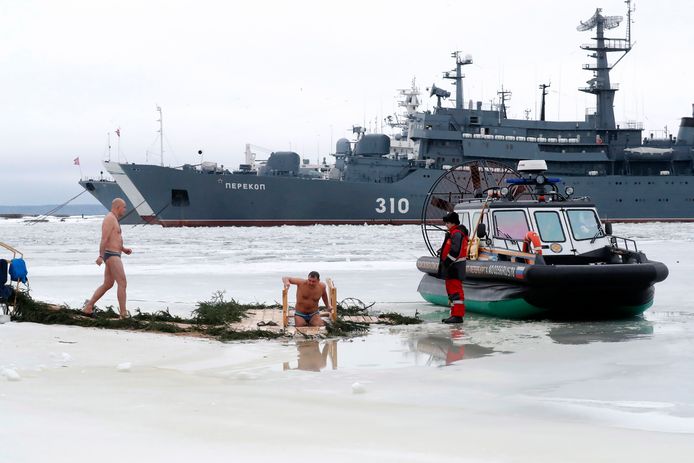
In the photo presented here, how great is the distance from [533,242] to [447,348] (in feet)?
12.0

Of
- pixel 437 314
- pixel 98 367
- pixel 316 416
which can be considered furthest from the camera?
pixel 437 314

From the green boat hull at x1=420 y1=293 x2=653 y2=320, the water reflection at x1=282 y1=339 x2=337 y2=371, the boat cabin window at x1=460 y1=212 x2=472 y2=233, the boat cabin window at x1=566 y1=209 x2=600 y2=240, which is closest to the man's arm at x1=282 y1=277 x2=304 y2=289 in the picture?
the water reflection at x1=282 y1=339 x2=337 y2=371

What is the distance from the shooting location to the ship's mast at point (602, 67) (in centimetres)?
6669

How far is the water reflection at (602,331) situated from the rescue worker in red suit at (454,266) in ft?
4.41

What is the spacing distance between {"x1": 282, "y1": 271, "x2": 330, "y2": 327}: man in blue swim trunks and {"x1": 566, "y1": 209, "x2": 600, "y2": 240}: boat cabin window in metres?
4.51

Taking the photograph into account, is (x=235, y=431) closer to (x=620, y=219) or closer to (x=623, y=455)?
(x=623, y=455)

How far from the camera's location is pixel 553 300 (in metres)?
12.2

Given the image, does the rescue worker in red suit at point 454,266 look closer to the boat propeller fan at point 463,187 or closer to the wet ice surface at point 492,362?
the wet ice surface at point 492,362

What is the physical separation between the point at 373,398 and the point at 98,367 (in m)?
Answer: 2.69

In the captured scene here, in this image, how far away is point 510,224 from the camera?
13750 mm

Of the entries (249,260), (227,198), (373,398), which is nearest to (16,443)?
(373,398)

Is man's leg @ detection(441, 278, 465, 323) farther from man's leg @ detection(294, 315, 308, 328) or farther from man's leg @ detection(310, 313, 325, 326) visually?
man's leg @ detection(294, 315, 308, 328)

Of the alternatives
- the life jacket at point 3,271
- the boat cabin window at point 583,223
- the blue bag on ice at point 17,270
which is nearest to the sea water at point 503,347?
the boat cabin window at point 583,223

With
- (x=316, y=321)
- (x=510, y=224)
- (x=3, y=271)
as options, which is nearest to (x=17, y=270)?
(x=3, y=271)
